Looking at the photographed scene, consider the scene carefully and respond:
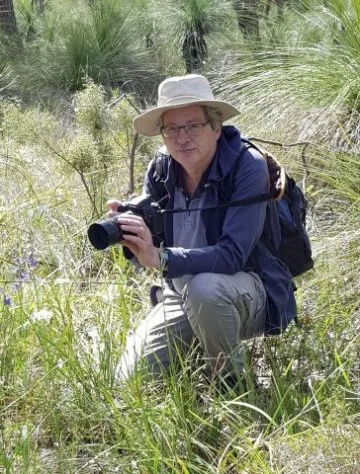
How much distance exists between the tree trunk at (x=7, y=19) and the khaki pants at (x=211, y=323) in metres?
10.0

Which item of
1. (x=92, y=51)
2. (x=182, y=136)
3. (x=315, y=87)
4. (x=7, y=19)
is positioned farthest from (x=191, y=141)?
(x=7, y=19)

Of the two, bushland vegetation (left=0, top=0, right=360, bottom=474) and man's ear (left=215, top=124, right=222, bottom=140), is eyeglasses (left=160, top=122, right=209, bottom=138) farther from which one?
bushland vegetation (left=0, top=0, right=360, bottom=474)

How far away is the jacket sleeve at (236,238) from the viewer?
298 cm

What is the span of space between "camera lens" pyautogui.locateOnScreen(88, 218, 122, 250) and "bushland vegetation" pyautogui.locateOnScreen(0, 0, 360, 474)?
303 mm

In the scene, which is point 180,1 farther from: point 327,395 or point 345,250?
point 327,395

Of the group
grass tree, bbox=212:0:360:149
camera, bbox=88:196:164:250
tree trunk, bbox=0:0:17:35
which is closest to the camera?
camera, bbox=88:196:164:250

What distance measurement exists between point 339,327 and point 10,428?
4.10 ft

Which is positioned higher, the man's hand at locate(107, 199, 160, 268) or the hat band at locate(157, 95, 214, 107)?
the hat band at locate(157, 95, 214, 107)

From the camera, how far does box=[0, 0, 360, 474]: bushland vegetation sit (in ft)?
8.15

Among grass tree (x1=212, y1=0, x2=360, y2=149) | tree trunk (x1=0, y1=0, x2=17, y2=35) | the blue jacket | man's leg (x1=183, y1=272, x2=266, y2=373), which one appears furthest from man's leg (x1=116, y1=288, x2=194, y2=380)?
tree trunk (x1=0, y1=0, x2=17, y2=35)

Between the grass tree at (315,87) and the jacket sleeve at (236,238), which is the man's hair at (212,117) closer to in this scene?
the jacket sleeve at (236,238)

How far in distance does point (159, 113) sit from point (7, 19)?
33.6 feet

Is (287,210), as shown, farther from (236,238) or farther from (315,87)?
(315,87)

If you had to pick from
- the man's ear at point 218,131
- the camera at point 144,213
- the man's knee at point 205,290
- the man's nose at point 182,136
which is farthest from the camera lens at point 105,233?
the man's ear at point 218,131
